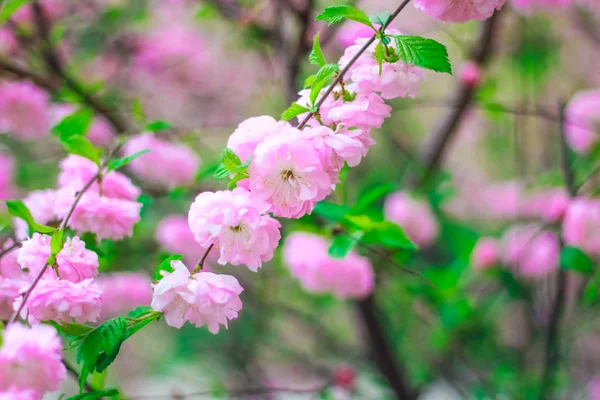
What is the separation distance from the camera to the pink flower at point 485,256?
102 centimetres

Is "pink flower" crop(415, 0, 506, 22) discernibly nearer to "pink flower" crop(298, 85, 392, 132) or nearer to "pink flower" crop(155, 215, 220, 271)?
"pink flower" crop(298, 85, 392, 132)

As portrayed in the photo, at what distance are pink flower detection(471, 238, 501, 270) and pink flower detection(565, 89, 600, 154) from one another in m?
0.26

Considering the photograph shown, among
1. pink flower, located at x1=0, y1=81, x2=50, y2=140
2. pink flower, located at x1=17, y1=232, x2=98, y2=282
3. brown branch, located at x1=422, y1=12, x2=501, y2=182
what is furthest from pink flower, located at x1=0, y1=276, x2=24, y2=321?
brown branch, located at x1=422, y1=12, x2=501, y2=182

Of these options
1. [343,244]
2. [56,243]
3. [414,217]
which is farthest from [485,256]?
[56,243]

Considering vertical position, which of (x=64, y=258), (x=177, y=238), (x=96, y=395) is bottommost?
(x=96, y=395)

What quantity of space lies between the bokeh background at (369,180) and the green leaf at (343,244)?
4 centimetres

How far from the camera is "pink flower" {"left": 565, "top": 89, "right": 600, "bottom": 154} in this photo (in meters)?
1.04

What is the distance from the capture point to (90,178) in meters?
0.59

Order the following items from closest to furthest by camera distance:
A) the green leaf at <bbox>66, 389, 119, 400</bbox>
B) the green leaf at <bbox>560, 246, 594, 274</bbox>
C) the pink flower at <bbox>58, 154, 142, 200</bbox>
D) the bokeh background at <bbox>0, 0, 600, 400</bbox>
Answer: the green leaf at <bbox>66, 389, 119, 400</bbox> < the pink flower at <bbox>58, 154, 142, 200</bbox> < the green leaf at <bbox>560, 246, 594, 274</bbox> < the bokeh background at <bbox>0, 0, 600, 400</bbox>

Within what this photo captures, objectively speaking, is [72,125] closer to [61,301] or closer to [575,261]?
[61,301]

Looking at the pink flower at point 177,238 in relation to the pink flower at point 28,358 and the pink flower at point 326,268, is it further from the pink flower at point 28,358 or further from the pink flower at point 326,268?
the pink flower at point 28,358

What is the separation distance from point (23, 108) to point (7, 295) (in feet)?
2.21

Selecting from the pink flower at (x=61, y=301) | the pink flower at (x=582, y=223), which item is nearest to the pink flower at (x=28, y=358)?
the pink flower at (x=61, y=301)

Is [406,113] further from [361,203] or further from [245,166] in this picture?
[245,166]
